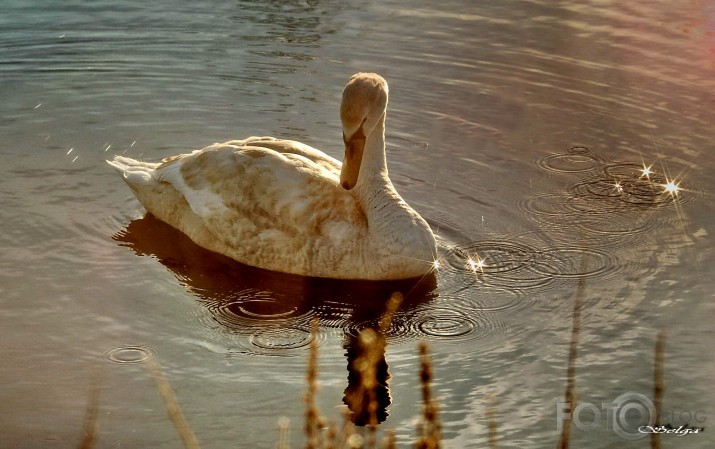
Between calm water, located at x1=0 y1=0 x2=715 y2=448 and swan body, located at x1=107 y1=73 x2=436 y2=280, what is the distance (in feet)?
0.75

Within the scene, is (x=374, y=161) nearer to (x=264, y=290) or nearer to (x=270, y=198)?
(x=270, y=198)

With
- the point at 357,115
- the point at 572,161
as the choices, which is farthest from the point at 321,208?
the point at 572,161

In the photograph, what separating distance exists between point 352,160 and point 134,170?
8.33ft

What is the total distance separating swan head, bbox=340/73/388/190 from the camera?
984cm

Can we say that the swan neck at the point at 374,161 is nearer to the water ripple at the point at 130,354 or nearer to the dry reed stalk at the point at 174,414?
the water ripple at the point at 130,354

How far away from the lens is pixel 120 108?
44.0 feet

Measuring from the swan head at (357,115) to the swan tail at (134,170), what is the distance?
2236 mm

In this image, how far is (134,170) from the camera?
11242mm

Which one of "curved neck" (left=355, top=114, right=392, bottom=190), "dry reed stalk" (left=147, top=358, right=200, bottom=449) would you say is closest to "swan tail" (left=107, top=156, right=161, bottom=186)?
"curved neck" (left=355, top=114, right=392, bottom=190)

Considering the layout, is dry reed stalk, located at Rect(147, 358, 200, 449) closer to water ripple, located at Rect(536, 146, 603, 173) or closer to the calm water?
the calm water

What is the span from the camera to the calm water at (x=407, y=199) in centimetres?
782

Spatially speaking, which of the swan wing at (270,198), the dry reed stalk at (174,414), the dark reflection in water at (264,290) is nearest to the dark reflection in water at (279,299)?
the dark reflection in water at (264,290)

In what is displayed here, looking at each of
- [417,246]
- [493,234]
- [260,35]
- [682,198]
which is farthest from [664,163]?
[260,35]

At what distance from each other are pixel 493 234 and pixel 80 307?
149 inches
